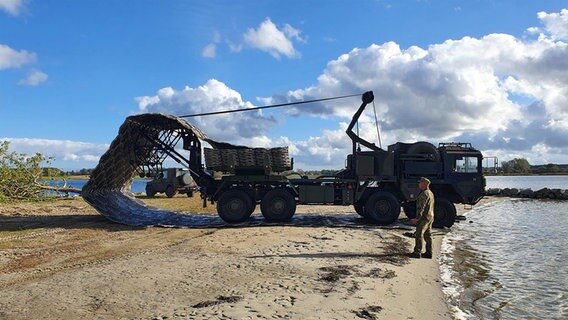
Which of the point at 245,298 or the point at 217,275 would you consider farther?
the point at 217,275

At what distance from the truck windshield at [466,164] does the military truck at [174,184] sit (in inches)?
860

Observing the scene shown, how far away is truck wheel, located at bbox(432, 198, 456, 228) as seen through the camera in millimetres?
17766

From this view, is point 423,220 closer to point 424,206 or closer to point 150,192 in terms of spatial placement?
point 424,206

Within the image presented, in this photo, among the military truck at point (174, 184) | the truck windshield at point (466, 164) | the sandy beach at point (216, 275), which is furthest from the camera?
the military truck at point (174, 184)

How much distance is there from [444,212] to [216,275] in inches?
452

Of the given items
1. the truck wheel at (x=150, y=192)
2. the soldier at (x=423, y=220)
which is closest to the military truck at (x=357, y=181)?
the soldier at (x=423, y=220)

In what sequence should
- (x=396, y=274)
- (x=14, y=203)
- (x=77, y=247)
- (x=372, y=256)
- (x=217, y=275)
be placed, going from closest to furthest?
(x=217, y=275) → (x=396, y=274) → (x=372, y=256) → (x=77, y=247) → (x=14, y=203)

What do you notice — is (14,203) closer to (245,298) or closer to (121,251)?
(121,251)

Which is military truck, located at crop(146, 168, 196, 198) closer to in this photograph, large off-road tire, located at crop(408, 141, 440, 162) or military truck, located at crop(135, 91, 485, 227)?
military truck, located at crop(135, 91, 485, 227)

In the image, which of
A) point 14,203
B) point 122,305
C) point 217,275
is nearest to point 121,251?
point 217,275

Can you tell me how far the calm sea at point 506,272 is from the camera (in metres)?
8.38

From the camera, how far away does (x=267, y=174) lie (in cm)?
1788

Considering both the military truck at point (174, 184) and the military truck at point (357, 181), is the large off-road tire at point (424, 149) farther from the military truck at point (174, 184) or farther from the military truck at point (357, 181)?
the military truck at point (174, 184)

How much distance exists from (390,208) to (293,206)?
366 cm
